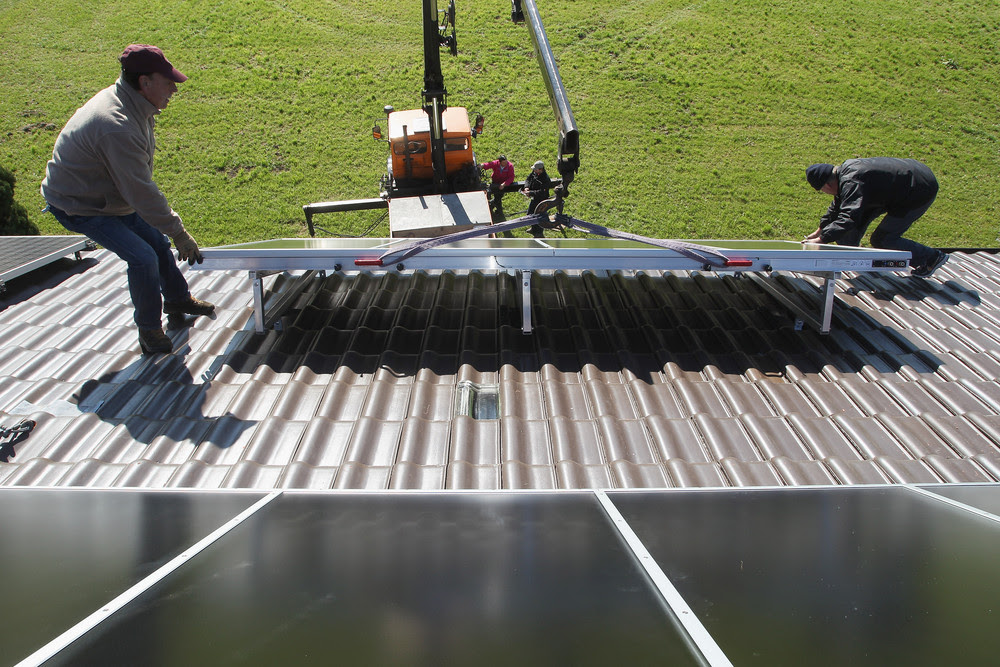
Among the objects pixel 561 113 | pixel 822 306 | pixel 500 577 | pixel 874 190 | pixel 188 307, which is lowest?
pixel 822 306

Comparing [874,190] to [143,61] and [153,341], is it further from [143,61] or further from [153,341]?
[153,341]

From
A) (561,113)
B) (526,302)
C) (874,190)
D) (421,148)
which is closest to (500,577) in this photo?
(526,302)

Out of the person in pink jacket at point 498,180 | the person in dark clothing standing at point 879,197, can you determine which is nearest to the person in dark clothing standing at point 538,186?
the person in pink jacket at point 498,180

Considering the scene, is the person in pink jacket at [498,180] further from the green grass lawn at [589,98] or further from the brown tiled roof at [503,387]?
the brown tiled roof at [503,387]

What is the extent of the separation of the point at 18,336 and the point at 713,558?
5.43m

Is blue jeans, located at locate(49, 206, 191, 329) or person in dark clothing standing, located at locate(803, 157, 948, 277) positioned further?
person in dark clothing standing, located at locate(803, 157, 948, 277)

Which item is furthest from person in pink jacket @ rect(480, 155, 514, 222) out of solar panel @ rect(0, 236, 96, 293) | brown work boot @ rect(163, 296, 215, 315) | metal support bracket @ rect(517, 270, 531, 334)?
brown work boot @ rect(163, 296, 215, 315)

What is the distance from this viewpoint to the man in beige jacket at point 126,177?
13.5 ft

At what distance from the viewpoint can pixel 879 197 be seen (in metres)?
6.80

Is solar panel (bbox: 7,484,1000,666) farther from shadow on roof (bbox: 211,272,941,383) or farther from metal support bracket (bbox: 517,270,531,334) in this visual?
metal support bracket (bbox: 517,270,531,334)

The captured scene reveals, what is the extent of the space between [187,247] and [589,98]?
59.3ft

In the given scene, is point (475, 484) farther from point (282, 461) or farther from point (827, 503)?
point (827, 503)

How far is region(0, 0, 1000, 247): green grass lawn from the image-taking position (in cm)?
1706

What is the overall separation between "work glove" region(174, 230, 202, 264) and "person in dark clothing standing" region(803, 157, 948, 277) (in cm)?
558
